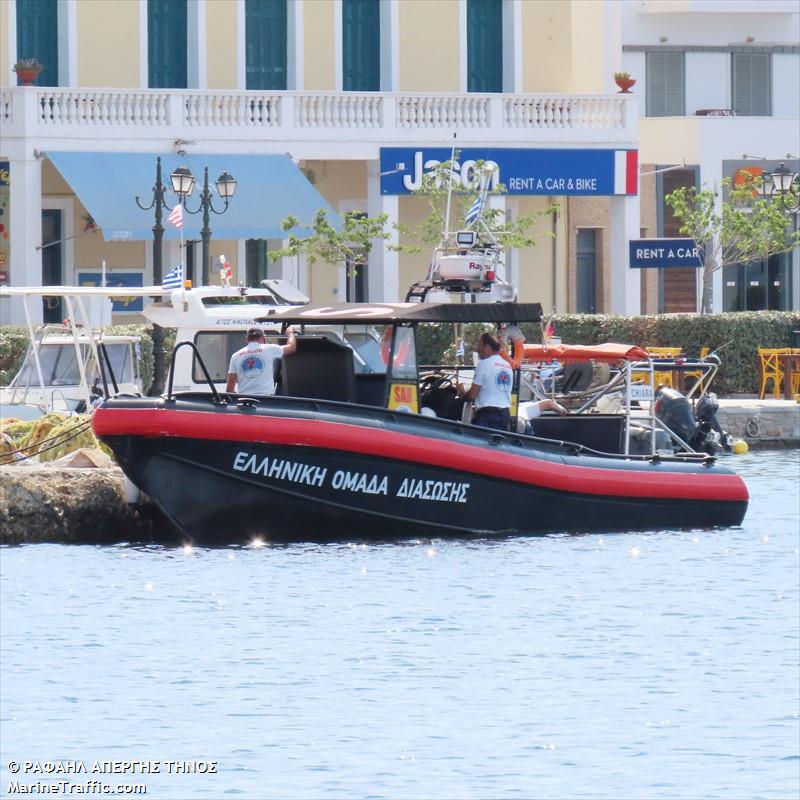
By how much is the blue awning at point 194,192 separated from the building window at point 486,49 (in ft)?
15.7

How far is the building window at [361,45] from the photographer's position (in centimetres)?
4316

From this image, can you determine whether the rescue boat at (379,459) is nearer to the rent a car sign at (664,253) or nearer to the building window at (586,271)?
the rent a car sign at (664,253)

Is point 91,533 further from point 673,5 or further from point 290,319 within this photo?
point 673,5

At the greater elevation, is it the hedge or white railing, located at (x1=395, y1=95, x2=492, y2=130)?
white railing, located at (x1=395, y1=95, x2=492, y2=130)

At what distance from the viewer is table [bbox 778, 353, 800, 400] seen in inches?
1388

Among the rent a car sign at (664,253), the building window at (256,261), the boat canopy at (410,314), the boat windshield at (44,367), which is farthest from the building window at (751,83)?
the boat canopy at (410,314)

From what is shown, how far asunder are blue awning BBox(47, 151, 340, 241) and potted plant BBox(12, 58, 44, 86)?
4.13ft

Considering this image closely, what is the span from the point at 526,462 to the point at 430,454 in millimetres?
1057

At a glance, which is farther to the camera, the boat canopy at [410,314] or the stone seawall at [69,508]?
the boat canopy at [410,314]

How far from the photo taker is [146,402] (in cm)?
2178

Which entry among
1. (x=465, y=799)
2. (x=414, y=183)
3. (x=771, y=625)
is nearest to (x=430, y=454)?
(x=771, y=625)

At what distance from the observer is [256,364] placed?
2302cm

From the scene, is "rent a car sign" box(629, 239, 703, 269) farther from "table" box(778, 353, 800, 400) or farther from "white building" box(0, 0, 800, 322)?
"table" box(778, 353, 800, 400)

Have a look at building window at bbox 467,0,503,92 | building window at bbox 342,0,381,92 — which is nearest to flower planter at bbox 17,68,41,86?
building window at bbox 342,0,381,92
